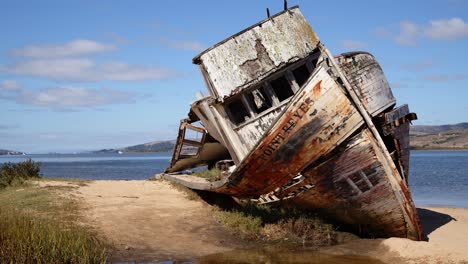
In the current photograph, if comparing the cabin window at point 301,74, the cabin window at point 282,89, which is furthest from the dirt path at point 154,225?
the cabin window at point 301,74

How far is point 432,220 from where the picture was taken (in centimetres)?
1149

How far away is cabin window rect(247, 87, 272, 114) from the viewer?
30.6ft

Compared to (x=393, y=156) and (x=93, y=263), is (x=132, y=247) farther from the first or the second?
(x=393, y=156)

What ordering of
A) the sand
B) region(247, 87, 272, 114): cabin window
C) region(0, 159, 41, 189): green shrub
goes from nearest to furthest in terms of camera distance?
the sand
region(247, 87, 272, 114): cabin window
region(0, 159, 41, 189): green shrub

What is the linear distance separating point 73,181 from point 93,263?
324 inches

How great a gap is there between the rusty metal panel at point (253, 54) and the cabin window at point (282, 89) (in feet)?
2.19

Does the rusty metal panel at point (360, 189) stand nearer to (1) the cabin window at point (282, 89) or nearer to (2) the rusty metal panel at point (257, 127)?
(2) the rusty metal panel at point (257, 127)

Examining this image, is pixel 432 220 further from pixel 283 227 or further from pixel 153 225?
pixel 153 225

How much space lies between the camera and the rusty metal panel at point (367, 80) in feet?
30.4

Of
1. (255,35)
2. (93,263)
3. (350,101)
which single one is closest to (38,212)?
(93,263)

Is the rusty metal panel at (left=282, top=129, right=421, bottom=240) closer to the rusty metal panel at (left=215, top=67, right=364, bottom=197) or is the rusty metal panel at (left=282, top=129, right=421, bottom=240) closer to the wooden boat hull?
the wooden boat hull

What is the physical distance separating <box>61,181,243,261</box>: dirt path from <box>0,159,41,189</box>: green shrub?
209 centimetres

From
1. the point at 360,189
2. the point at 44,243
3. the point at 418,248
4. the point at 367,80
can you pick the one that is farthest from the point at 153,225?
the point at 367,80

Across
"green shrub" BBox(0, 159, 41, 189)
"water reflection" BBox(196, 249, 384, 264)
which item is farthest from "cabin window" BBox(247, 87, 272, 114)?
"green shrub" BBox(0, 159, 41, 189)
